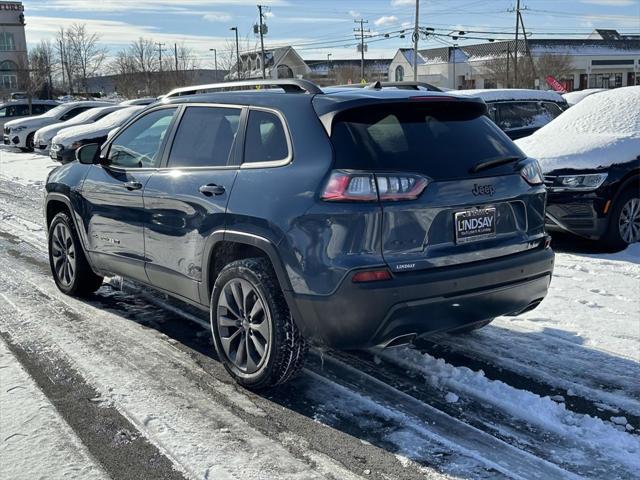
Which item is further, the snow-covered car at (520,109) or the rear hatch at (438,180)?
the snow-covered car at (520,109)

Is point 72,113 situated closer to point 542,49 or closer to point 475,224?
point 475,224

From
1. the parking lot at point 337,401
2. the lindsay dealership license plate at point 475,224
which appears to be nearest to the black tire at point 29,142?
the parking lot at point 337,401

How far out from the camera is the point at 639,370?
14.3ft

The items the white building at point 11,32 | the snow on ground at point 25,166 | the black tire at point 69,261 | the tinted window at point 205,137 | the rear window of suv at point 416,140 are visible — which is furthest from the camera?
the white building at point 11,32

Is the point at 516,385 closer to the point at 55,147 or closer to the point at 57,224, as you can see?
the point at 57,224

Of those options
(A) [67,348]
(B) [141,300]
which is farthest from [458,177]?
(B) [141,300]

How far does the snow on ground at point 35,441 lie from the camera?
326 cm

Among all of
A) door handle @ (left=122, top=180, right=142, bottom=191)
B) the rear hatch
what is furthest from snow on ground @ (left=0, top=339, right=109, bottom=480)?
the rear hatch

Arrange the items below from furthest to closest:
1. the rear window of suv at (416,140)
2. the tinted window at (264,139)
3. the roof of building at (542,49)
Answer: the roof of building at (542,49), the tinted window at (264,139), the rear window of suv at (416,140)

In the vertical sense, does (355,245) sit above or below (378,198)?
below

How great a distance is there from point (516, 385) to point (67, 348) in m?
3.08

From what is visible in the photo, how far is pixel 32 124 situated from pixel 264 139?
72.4 feet

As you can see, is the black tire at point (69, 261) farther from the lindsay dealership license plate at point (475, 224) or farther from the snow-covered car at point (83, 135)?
the snow-covered car at point (83, 135)

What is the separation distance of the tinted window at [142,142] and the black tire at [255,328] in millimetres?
1279
